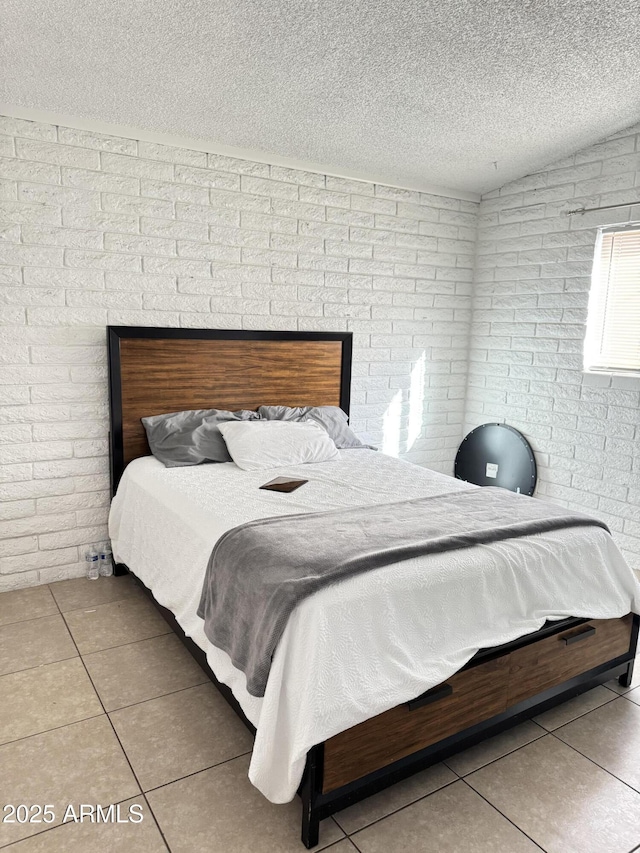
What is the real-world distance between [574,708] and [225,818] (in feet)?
4.41

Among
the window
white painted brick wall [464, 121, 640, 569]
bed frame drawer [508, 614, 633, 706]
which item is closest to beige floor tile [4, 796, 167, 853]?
bed frame drawer [508, 614, 633, 706]

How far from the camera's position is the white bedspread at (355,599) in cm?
158

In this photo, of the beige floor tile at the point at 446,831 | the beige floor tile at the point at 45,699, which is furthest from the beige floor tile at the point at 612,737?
the beige floor tile at the point at 45,699

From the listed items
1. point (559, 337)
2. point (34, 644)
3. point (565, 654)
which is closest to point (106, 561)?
point (34, 644)

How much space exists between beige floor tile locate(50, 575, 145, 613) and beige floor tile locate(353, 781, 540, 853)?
177 cm

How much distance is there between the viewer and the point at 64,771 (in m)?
1.87

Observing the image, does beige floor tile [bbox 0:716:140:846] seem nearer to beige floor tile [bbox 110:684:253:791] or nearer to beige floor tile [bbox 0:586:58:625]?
beige floor tile [bbox 110:684:253:791]

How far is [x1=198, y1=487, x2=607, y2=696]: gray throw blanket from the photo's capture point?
1.68 meters

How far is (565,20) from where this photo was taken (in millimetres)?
2354

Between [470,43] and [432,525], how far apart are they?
1969 mm

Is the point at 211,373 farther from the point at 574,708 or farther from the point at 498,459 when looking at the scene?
the point at 574,708

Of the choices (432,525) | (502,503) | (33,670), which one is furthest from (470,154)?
(33,670)

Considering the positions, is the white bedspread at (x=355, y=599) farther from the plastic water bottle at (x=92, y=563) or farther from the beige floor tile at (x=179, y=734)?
the plastic water bottle at (x=92, y=563)

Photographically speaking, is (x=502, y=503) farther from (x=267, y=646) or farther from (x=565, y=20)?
(x=565, y=20)
